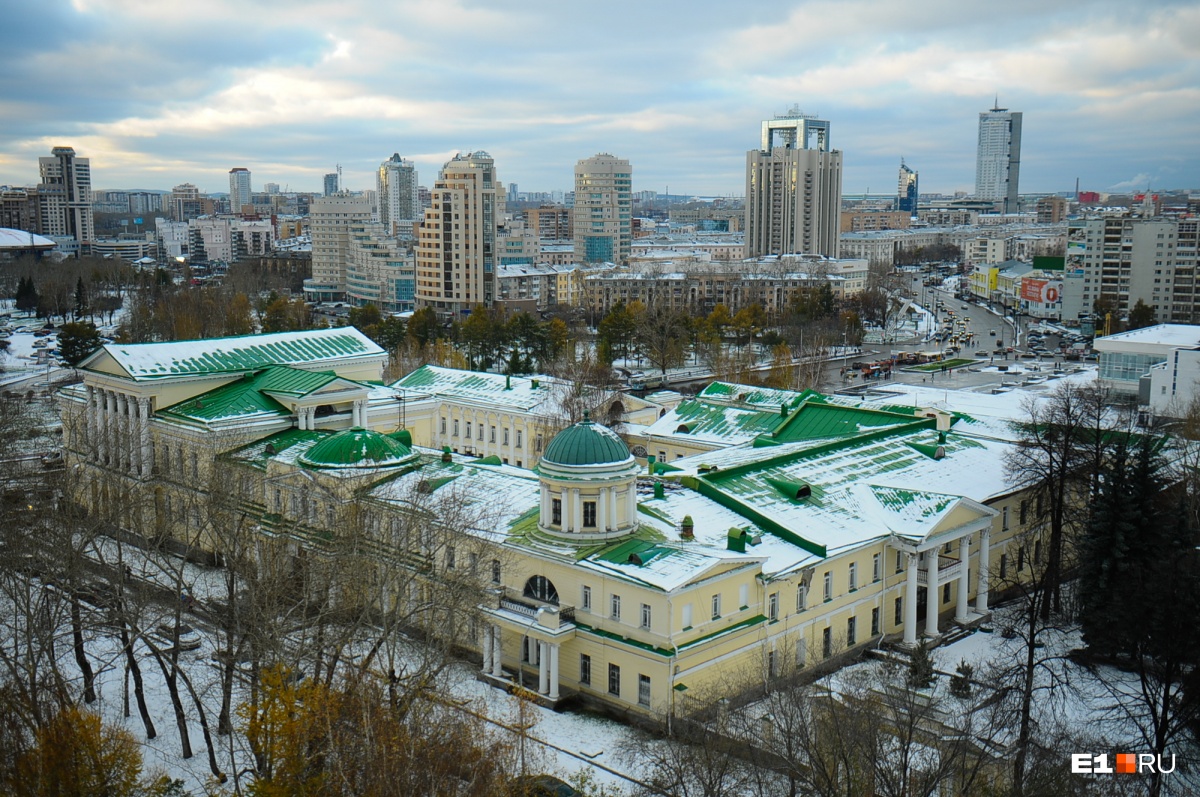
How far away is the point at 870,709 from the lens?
23.9 meters

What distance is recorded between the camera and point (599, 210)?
7628 inches

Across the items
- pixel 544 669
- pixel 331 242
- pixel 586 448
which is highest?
pixel 331 242

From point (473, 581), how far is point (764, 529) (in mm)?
10438

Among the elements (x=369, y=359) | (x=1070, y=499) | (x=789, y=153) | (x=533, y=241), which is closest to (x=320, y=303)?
(x=533, y=241)

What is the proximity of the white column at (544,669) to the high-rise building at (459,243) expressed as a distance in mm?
99525

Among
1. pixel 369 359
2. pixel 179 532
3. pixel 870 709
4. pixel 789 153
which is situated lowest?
pixel 179 532

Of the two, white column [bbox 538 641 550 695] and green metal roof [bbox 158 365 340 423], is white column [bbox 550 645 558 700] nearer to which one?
white column [bbox 538 641 550 695]

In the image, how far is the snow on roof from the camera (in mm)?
49594

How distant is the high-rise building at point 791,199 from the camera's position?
192 meters

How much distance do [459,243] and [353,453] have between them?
93319mm

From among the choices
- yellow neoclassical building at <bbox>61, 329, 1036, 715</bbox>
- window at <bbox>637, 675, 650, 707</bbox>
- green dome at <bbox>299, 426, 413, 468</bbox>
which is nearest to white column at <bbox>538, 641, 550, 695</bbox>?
yellow neoclassical building at <bbox>61, 329, 1036, 715</bbox>

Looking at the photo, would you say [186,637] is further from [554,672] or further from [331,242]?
[331,242]

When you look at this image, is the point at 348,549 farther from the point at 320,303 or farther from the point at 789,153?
the point at 789,153

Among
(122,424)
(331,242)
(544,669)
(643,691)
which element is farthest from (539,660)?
(331,242)
